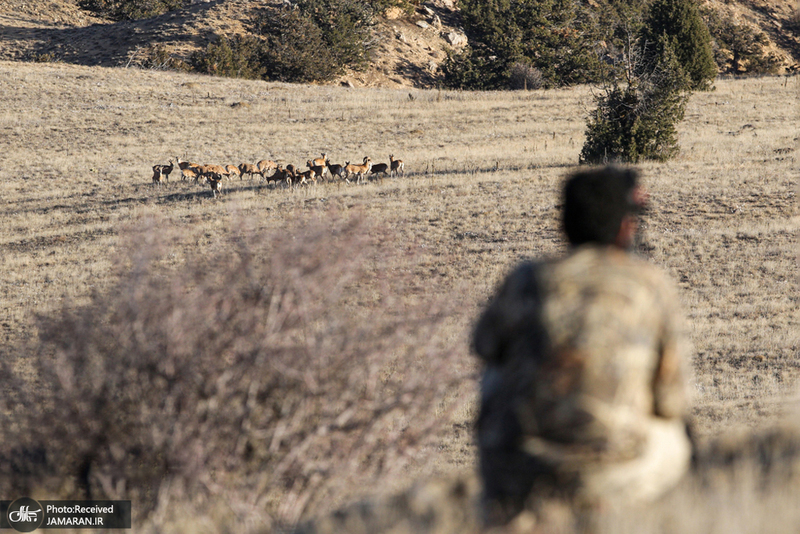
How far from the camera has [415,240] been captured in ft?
53.1

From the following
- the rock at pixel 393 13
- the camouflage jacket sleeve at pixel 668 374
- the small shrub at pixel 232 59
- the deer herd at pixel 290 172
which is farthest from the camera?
the rock at pixel 393 13

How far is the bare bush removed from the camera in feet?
14.6

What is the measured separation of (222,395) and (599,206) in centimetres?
275

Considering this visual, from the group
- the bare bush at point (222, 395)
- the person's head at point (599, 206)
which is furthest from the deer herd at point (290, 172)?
the person's head at point (599, 206)

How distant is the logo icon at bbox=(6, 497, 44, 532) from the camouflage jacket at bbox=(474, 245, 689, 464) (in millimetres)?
3373

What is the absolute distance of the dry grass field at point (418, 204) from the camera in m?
7.70

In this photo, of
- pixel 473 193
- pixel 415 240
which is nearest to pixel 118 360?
pixel 415 240

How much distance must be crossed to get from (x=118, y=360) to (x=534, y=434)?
299 centimetres

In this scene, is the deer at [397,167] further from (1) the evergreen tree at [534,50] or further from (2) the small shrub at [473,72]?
(2) the small shrub at [473,72]

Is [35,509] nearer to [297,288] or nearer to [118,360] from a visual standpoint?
[118,360]

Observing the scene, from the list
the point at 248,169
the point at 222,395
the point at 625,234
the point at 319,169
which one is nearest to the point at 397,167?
the point at 319,169

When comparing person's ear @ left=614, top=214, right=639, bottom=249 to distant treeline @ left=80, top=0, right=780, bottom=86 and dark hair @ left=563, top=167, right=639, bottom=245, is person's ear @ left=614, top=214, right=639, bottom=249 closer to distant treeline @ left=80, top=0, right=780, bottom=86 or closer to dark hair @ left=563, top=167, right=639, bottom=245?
A: dark hair @ left=563, top=167, right=639, bottom=245

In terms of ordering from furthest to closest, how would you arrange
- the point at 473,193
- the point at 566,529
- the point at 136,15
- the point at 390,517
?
the point at 136,15, the point at 473,193, the point at 390,517, the point at 566,529

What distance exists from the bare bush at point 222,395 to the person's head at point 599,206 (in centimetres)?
238
